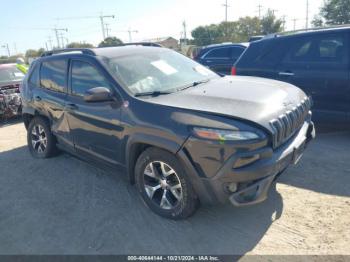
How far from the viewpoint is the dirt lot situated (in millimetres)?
2963

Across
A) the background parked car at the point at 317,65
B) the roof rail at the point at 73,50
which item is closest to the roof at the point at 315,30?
the background parked car at the point at 317,65

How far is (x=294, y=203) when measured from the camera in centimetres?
352

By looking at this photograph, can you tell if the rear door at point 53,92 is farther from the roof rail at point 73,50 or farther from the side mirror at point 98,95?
the side mirror at point 98,95

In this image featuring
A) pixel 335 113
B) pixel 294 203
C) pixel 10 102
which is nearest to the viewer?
pixel 294 203

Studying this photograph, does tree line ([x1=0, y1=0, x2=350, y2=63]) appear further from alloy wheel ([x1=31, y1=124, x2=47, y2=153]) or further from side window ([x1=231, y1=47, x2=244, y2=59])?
alloy wheel ([x1=31, y1=124, x2=47, y2=153])

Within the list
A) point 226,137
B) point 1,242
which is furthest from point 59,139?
point 226,137

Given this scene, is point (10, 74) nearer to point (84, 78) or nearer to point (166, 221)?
point (84, 78)

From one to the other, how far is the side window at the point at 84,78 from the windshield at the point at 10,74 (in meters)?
6.32

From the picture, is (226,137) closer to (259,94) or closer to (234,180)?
(234,180)

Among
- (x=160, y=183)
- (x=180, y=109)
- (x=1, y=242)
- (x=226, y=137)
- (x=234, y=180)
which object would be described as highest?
(x=180, y=109)

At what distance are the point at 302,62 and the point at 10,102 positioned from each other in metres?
7.06

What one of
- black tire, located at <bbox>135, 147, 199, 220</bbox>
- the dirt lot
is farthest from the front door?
the dirt lot

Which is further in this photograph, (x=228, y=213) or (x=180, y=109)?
(x=228, y=213)

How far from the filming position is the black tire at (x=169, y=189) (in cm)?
310
